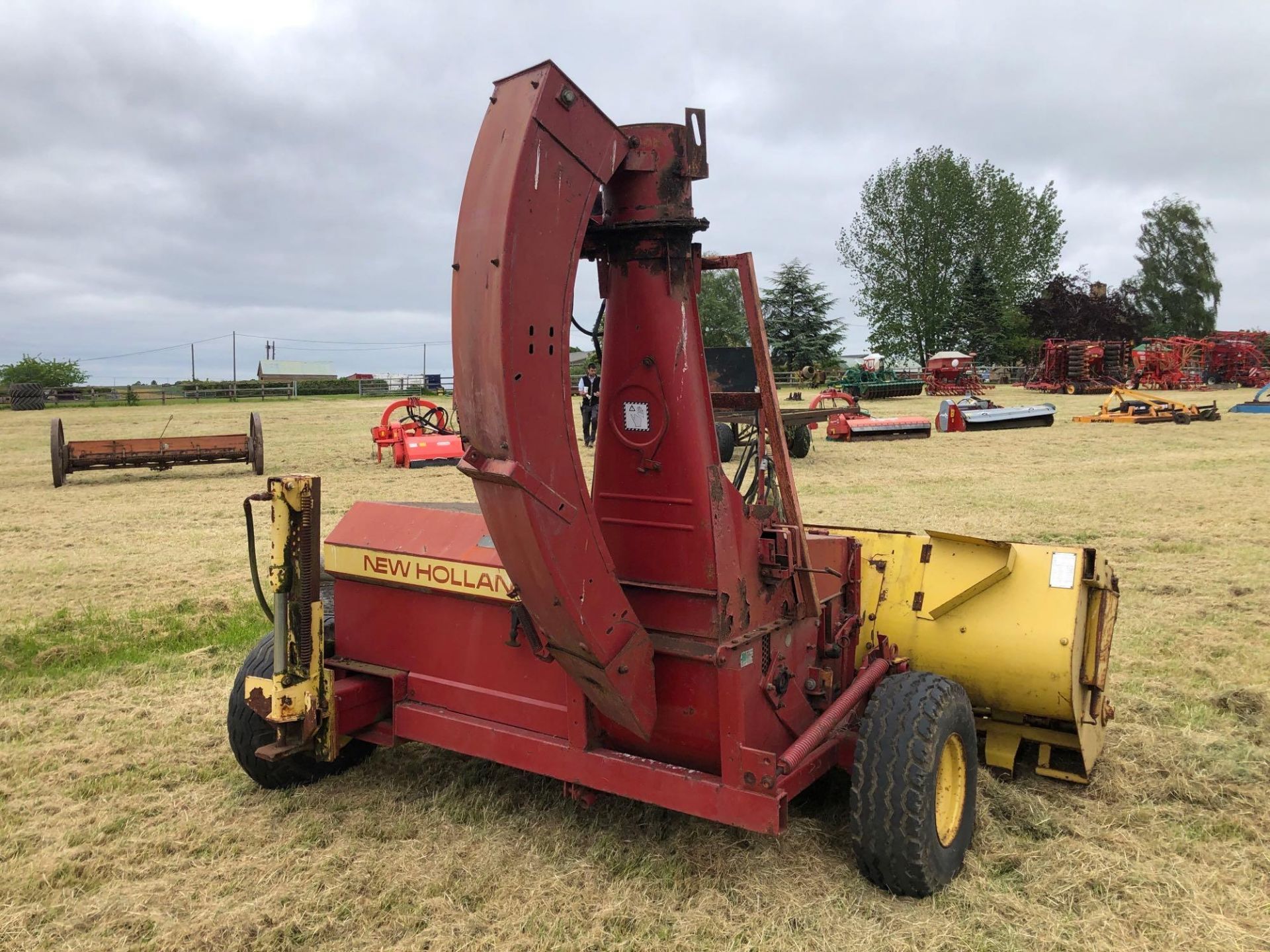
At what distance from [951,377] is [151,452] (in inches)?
1142

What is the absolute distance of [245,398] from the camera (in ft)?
133

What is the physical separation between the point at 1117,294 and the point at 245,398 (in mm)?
47883

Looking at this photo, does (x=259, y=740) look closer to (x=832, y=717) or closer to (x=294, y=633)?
(x=294, y=633)

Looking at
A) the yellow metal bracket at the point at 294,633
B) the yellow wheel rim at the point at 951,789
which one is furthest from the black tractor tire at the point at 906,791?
the yellow metal bracket at the point at 294,633

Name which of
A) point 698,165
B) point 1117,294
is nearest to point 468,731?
point 698,165

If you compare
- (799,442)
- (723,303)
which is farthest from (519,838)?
(723,303)

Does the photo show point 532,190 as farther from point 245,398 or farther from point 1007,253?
point 1007,253

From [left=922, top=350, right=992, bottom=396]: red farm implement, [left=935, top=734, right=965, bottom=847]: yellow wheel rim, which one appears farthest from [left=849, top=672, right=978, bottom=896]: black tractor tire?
[left=922, top=350, right=992, bottom=396]: red farm implement

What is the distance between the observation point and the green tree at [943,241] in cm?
4947

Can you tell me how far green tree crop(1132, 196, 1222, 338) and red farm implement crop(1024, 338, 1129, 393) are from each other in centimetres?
2667

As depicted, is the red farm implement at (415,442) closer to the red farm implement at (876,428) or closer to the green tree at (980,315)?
the red farm implement at (876,428)

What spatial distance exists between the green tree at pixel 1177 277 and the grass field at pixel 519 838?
5904 cm

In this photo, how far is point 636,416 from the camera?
10.1 ft

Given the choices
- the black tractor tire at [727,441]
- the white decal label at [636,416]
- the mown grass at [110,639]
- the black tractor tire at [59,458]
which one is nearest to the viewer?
the white decal label at [636,416]
